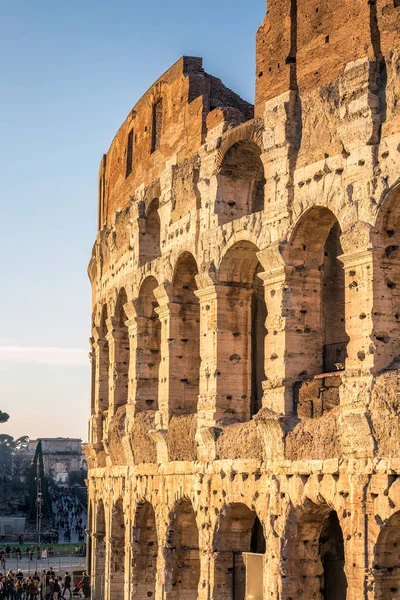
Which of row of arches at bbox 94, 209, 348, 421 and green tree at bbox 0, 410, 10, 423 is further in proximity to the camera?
green tree at bbox 0, 410, 10, 423

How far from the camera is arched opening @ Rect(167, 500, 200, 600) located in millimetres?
17705

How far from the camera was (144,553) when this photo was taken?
19.7 m

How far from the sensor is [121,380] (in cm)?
2219

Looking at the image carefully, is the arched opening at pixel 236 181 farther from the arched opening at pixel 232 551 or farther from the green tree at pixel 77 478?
the green tree at pixel 77 478

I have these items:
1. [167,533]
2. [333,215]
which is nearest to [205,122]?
[333,215]

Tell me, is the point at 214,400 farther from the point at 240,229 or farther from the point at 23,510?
the point at 23,510

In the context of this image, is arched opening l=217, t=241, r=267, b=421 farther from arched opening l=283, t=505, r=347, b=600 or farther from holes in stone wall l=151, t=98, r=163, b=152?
holes in stone wall l=151, t=98, r=163, b=152

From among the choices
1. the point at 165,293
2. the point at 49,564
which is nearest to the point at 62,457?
the point at 49,564

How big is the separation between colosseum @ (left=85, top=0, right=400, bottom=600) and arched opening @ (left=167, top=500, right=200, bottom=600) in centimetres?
3

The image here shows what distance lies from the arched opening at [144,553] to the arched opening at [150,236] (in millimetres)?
4925

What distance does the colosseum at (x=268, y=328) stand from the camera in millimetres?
12992

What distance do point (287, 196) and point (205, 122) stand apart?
361 centimetres

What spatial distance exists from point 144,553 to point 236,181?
754cm

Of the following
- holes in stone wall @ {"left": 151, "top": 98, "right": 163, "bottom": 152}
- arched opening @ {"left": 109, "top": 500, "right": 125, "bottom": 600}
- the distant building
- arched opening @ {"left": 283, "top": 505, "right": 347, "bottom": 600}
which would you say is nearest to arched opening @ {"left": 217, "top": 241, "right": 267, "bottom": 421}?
arched opening @ {"left": 283, "top": 505, "right": 347, "bottom": 600}
